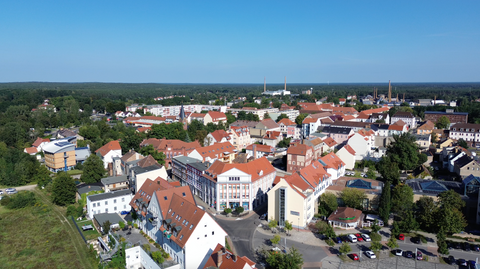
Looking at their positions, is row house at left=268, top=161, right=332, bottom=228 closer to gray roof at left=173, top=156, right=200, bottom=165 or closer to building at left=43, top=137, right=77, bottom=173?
gray roof at left=173, top=156, right=200, bottom=165

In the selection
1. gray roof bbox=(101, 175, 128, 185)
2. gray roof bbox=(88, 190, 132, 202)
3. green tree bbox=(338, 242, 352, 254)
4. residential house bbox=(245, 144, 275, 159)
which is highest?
residential house bbox=(245, 144, 275, 159)

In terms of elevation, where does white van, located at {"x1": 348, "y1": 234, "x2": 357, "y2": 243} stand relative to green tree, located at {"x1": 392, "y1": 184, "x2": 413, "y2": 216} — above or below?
below

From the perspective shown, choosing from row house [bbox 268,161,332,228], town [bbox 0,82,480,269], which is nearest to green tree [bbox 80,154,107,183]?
town [bbox 0,82,480,269]

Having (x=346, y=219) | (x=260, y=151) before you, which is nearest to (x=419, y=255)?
(x=346, y=219)

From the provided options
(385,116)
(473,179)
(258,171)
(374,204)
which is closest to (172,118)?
(385,116)

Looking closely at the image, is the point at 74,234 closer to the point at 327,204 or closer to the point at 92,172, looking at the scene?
the point at 92,172

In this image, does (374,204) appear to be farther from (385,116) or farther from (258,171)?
(385,116)

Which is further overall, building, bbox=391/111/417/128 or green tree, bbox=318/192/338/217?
building, bbox=391/111/417/128

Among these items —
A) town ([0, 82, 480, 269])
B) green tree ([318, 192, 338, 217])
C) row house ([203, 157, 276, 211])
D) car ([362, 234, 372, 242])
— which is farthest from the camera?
row house ([203, 157, 276, 211])

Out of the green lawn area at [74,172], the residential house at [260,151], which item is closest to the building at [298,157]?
the residential house at [260,151]
